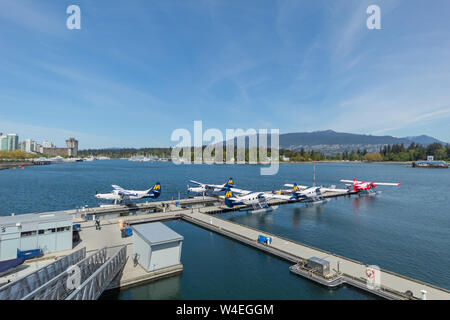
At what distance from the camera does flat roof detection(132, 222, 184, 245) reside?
73.0 ft

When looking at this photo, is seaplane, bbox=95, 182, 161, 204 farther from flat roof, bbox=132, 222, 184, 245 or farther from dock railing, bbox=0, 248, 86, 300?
dock railing, bbox=0, 248, 86, 300

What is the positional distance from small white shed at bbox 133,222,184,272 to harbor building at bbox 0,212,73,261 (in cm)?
796

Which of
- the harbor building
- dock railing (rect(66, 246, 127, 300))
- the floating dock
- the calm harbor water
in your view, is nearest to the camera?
dock railing (rect(66, 246, 127, 300))

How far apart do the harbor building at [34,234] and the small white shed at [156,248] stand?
7964 millimetres

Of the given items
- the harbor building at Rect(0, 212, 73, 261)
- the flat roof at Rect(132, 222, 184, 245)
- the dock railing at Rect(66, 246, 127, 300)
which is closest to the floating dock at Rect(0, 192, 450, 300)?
the dock railing at Rect(66, 246, 127, 300)

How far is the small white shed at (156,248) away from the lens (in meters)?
22.2

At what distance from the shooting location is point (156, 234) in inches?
933

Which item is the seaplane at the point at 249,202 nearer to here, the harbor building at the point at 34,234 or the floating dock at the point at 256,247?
the floating dock at the point at 256,247

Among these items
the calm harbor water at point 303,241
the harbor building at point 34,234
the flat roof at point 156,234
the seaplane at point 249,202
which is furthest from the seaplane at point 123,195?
the flat roof at point 156,234

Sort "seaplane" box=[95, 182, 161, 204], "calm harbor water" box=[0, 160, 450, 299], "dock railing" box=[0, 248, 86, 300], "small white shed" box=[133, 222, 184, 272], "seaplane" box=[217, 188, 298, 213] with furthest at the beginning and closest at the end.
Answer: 1. "seaplane" box=[95, 182, 161, 204]
2. "seaplane" box=[217, 188, 298, 213]
3. "small white shed" box=[133, 222, 184, 272]
4. "calm harbor water" box=[0, 160, 450, 299]
5. "dock railing" box=[0, 248, 86, 300]

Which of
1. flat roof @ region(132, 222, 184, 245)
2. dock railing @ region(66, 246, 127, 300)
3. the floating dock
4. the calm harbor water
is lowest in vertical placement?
the calm harbor water
